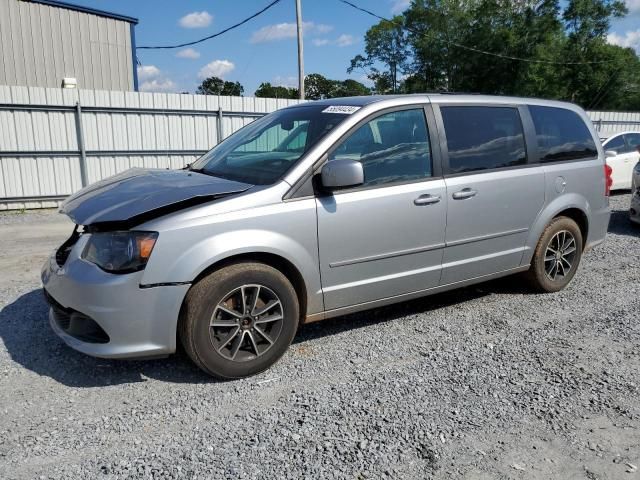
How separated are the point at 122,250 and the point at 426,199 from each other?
2.18 m

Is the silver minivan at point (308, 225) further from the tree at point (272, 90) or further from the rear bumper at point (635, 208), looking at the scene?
the tree at point (272, 90)

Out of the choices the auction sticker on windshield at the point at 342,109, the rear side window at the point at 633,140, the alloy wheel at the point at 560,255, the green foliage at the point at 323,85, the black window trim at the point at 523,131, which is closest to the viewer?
the auction sticker on windshield at the point at 342,109

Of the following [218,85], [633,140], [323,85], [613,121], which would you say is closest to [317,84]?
[323,85]

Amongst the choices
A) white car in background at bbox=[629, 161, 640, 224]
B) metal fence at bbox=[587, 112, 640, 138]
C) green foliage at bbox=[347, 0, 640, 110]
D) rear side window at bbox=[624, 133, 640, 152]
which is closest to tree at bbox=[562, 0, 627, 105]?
green foliage at bbox=[347, 0, 640, 110]

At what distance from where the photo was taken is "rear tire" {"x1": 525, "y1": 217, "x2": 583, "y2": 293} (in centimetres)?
471

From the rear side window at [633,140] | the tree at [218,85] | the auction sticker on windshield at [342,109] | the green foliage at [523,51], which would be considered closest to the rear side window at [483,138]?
the auction sticker on windshield at [342,109]

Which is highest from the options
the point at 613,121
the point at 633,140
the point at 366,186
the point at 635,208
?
the point at 613,121

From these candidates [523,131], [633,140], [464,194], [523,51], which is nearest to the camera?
[464,194]

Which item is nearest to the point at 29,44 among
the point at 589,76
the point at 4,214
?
the point at 4,214

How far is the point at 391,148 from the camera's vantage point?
3.72 m

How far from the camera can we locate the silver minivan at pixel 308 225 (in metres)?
2.94

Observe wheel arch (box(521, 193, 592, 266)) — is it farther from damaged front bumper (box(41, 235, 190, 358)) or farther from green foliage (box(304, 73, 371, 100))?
green foliage (box(304, 73, 371, 100))

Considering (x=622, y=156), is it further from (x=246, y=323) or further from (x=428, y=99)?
(x=246, y=323)

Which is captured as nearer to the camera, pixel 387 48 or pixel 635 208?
pixel 635 208
